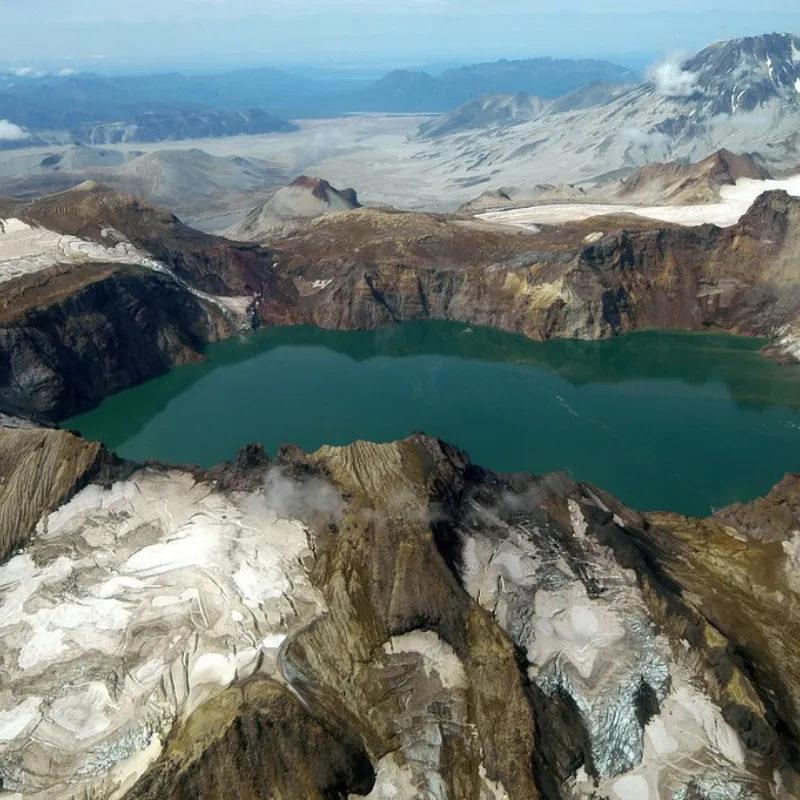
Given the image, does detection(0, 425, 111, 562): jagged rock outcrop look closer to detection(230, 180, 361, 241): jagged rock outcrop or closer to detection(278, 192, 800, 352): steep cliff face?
detection(278, 192, 800, 352): steep cliff face

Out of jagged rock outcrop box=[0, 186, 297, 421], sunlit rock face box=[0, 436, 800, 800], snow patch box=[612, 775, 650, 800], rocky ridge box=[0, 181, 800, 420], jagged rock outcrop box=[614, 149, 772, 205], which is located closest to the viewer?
sunlit rock face box=[0, 436, 800, 800]

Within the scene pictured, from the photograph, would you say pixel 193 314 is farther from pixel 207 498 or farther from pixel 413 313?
pixel 207 498

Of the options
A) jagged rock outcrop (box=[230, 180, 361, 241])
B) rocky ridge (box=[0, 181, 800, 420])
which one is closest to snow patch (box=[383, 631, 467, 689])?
rocky ridge (box=[0, 181, 800, 420])

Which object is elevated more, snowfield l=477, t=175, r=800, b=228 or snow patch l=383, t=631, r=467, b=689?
snowfield l=477, t=175, r=800, b=228

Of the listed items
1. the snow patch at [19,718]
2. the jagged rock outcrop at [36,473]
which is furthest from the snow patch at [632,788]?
the jagged rock outcrop at [36,473]

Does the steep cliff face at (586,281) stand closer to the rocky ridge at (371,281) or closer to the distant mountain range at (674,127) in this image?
the rocky ridge at (371,281)

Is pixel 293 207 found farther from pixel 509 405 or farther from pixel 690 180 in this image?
pixel 509 405

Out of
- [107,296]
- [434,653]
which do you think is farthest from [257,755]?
[107,296]
